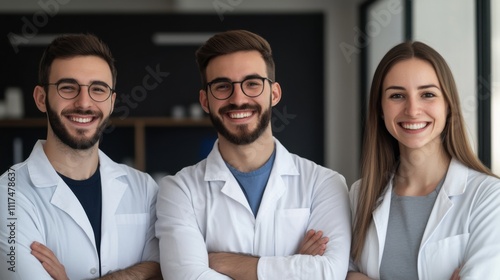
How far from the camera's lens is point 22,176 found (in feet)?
6.31

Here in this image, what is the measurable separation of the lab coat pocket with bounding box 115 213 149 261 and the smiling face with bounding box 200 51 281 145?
16.0 inches

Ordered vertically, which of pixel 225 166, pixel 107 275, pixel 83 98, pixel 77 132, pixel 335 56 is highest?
pixel 335 56

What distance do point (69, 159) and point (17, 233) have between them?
0.95 ft

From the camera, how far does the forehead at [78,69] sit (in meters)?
1.92

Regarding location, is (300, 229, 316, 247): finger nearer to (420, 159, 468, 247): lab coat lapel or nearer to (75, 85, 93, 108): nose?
(420, 159, 468, 247): lab coat lapel

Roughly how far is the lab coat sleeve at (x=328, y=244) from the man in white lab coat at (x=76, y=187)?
425 mm

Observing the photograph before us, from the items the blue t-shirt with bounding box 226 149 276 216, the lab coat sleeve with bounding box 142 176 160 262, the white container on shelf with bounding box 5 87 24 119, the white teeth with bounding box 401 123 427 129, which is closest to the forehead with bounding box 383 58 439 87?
the white teeth with bounding box 401 123 427 129

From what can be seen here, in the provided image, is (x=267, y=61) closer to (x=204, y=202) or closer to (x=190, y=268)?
(x=204, y=202)

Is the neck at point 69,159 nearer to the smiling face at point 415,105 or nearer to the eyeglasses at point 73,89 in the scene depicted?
the eyeglasses at point 73,89

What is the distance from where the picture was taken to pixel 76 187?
1.95 metres

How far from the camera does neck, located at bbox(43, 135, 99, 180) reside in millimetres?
1943

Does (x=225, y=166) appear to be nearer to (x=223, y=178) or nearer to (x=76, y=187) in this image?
(x=223, y=178)

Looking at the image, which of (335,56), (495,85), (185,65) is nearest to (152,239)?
(495,85)

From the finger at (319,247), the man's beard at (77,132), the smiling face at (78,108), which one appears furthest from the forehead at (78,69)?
the finger at (319,247)
